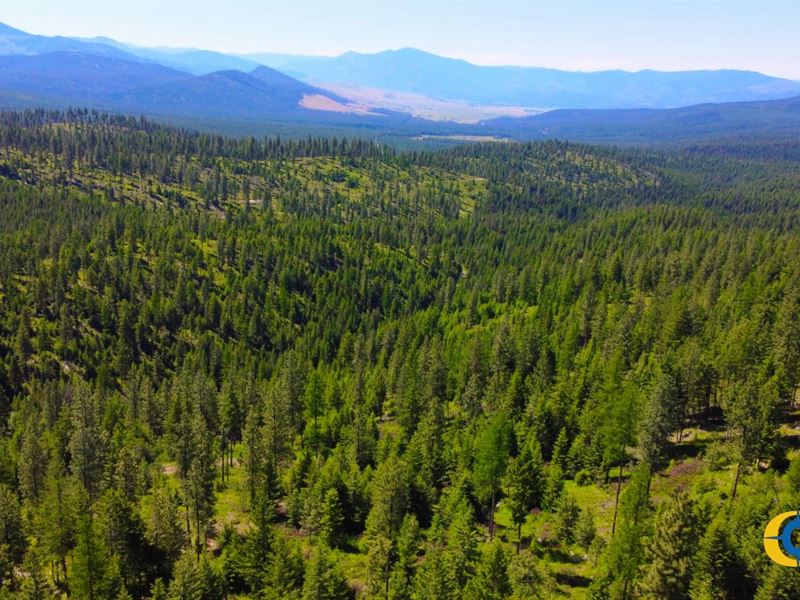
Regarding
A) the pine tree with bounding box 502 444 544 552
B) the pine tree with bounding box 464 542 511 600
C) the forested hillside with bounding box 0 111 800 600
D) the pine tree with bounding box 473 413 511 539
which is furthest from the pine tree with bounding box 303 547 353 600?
the pine tree with bounding box 473 413 511 539

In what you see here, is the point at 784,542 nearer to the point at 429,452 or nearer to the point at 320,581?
the point at 320,581

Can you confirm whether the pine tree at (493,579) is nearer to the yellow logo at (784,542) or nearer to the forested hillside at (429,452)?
the forested hillside at (429,452)

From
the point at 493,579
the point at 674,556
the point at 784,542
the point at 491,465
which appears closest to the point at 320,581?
the point at 493,579

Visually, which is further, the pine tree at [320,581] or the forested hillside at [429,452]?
the forested hillside at [429,452]

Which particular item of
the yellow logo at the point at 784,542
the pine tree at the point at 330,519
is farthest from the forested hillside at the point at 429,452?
the yellow logo at the point at 784,542

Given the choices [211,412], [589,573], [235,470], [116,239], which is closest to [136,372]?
[211,412]

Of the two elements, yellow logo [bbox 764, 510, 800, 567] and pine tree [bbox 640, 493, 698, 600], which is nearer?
yellow logo [bbox 764, 510, 800, 567]

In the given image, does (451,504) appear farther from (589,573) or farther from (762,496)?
(762,496)

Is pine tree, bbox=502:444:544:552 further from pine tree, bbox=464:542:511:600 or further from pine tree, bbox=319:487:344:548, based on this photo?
pine tree, bbox=319:487:344:548
